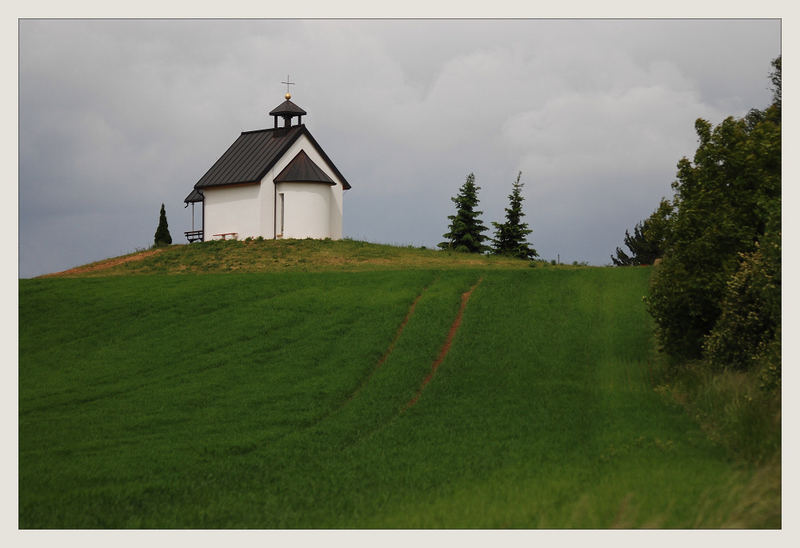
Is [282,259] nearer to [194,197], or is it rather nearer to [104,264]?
[104,264]

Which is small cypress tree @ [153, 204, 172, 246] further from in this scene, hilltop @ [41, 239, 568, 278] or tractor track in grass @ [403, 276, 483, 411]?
tractor track in grass @ [403, 276, 483, 411]

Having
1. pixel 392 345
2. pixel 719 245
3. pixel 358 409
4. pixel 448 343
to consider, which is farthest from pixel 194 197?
pixel 719 245

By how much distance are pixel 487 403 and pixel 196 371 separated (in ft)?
29.7

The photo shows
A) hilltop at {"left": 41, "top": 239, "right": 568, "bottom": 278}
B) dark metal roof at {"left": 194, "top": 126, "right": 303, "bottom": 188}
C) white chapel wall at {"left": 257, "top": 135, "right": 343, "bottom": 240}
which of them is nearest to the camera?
hilltop at {"left": 41, "top": 239, "right": 568, "bottom": 278}

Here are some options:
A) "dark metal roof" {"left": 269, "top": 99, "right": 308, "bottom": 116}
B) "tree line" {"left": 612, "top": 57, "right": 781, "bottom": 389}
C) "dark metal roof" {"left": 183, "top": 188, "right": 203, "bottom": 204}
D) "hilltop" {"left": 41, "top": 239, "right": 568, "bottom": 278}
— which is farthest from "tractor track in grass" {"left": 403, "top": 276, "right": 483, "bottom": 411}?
"dark metal roof" {"left": 183, "top": 188, "right": 203, "bottom": 204}

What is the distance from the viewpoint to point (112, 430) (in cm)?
1919

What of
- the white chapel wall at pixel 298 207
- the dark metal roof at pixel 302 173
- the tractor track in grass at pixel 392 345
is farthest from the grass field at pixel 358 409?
the dark metal roof at pixel 302 173

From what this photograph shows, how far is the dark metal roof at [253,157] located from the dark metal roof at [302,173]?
2.78ft

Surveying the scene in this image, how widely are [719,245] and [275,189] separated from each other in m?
32.7

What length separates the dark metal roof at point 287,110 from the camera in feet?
169

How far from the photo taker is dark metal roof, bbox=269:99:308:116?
169ft

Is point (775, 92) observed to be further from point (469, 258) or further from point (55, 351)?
point (55, 351)

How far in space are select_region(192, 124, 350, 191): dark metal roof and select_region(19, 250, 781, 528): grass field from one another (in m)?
13.7

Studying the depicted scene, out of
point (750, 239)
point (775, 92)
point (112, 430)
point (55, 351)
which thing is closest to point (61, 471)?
point (112, 430)
